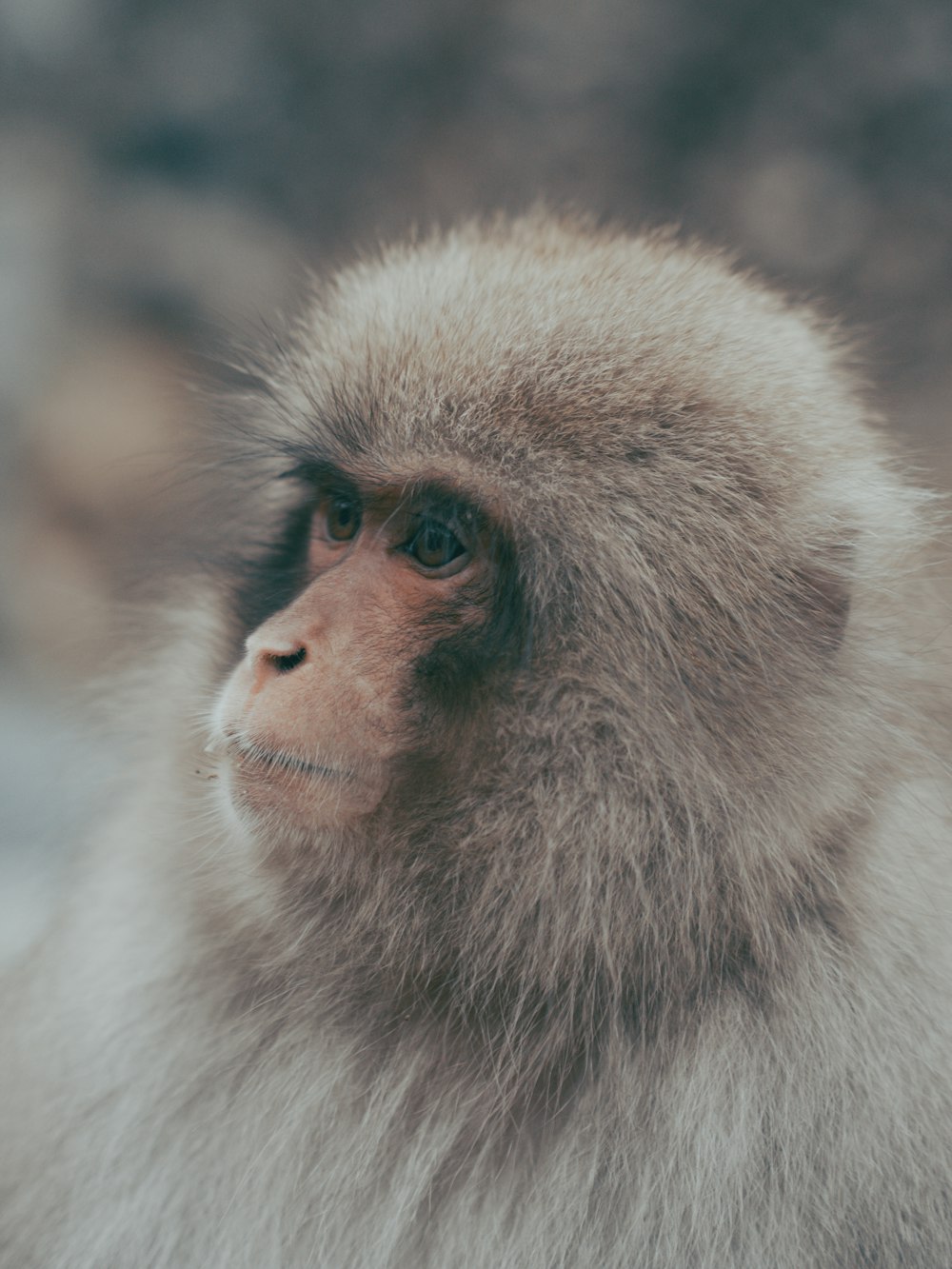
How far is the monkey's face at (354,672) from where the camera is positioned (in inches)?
59.7

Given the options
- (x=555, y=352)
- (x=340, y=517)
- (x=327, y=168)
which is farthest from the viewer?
(x=327, y=168)

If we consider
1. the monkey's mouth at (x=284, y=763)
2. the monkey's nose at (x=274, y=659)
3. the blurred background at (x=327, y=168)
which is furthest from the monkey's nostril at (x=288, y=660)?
the blurred background at (x=327, y=168)

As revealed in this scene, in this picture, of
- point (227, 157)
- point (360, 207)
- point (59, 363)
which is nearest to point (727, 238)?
point (360, 207)

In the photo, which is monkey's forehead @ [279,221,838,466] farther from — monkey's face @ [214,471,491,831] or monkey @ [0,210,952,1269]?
monkey's face @ [214,471,491,831]

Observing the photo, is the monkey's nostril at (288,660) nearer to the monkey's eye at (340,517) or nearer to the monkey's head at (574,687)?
the monkey's head at (574,687)

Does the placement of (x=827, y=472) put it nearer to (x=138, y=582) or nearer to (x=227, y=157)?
(x=138, y=582)

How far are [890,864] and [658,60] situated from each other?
14.9 ft

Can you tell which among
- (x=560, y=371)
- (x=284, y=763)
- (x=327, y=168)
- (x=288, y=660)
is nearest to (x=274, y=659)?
(x=288, y=660)

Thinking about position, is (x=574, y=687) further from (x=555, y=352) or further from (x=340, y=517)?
(x=340, y=517)

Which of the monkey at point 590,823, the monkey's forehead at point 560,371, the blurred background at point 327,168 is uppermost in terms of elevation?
the blurred background at point 327,168

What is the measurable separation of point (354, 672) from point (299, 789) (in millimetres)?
172

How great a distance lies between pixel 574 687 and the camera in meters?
1.59

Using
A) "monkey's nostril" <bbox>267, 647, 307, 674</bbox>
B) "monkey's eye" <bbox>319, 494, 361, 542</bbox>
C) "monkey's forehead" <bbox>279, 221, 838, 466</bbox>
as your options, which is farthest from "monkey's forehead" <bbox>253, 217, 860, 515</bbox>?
"monkey's nostril" <bbox>267, 647, 307, 674</bbox>

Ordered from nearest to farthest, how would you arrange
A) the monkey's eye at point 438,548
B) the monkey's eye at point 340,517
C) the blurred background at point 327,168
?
the monkey's eye at point 438,548, the monkey's eye at point 340,517, the blurred background at point 327,168
